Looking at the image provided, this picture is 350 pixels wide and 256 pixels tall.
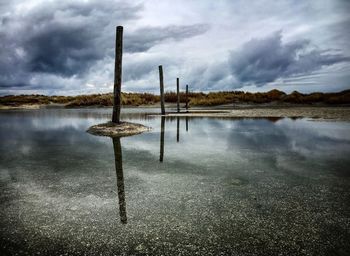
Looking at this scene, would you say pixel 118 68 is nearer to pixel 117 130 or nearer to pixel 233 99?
pixel 117 130

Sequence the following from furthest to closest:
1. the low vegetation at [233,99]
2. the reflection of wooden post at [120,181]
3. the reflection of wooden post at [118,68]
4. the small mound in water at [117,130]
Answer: the low vegetation at [233,99] < the reflection of wooden post at [118,68] < the small mound in water at [117,130] < the reflection of wooden post at [120,181]

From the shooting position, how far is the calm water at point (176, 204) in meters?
2.92

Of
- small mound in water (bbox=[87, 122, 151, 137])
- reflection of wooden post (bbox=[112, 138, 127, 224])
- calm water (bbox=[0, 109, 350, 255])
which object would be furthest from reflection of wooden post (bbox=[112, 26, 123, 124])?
calm water (bbox=[0, 109, 350, 255])

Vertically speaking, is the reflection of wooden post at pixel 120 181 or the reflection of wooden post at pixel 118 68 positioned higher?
the reflection of wooden post at pixel 118 68

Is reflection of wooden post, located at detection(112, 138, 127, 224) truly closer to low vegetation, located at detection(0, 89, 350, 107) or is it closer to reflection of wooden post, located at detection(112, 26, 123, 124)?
reflection of wooden post, located at detection(112, 26, 123, 124)

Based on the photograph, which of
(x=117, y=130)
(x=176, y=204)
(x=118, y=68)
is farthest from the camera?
(x=118, y=68)

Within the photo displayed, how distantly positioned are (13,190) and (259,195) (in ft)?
14.7

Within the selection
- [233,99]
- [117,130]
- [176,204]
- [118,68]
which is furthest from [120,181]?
[233,99]

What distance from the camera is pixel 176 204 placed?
4.06 meters

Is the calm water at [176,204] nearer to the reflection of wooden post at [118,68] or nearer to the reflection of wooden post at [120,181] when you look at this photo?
the reflection of wooden post at [120,181]

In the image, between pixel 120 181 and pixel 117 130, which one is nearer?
pixel 120 181

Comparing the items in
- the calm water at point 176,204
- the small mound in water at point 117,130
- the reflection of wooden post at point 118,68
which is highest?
the reflection of wooden post at point 118,68

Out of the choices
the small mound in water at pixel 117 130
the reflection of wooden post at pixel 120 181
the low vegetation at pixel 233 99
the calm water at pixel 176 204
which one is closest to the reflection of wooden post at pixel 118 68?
the small mound in water at pixel 117 130

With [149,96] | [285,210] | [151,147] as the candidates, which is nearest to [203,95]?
[149,96]
